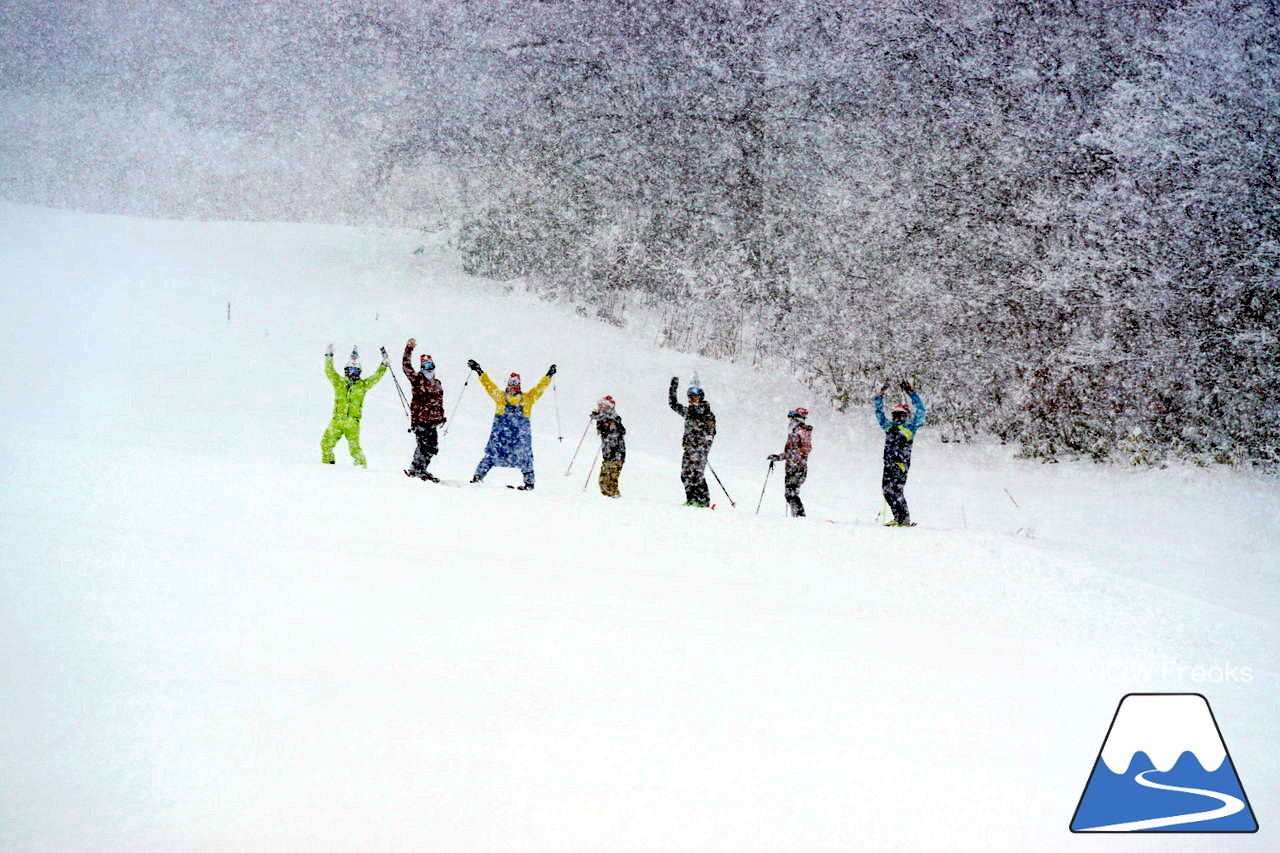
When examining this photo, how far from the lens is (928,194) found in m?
13.9

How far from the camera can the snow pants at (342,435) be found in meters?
7.14

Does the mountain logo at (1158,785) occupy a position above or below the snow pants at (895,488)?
below

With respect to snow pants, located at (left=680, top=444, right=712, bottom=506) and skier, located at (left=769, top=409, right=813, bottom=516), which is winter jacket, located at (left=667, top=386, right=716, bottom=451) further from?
skier, located at (left=769, top=409, right=813, bottom=516)

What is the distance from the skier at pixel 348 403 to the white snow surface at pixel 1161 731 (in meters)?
5.31

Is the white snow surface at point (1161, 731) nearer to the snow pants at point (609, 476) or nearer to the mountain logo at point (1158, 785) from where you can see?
the mountain logo at point (1158, 785)

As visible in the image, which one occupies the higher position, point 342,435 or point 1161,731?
point 342,435

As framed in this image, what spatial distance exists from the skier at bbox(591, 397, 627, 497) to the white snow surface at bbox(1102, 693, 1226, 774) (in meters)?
4.06

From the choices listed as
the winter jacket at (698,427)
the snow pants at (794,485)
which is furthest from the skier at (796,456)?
the winter jacket at (698,427)

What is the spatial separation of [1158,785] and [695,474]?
3.98 meters

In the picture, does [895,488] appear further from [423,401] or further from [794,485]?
[423,401]

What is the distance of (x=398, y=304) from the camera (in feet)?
53.8

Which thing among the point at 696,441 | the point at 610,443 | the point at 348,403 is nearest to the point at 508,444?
the point at 610,443

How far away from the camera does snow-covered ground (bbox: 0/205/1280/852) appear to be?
329 cm

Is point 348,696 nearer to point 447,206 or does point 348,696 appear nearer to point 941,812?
point 941,812
